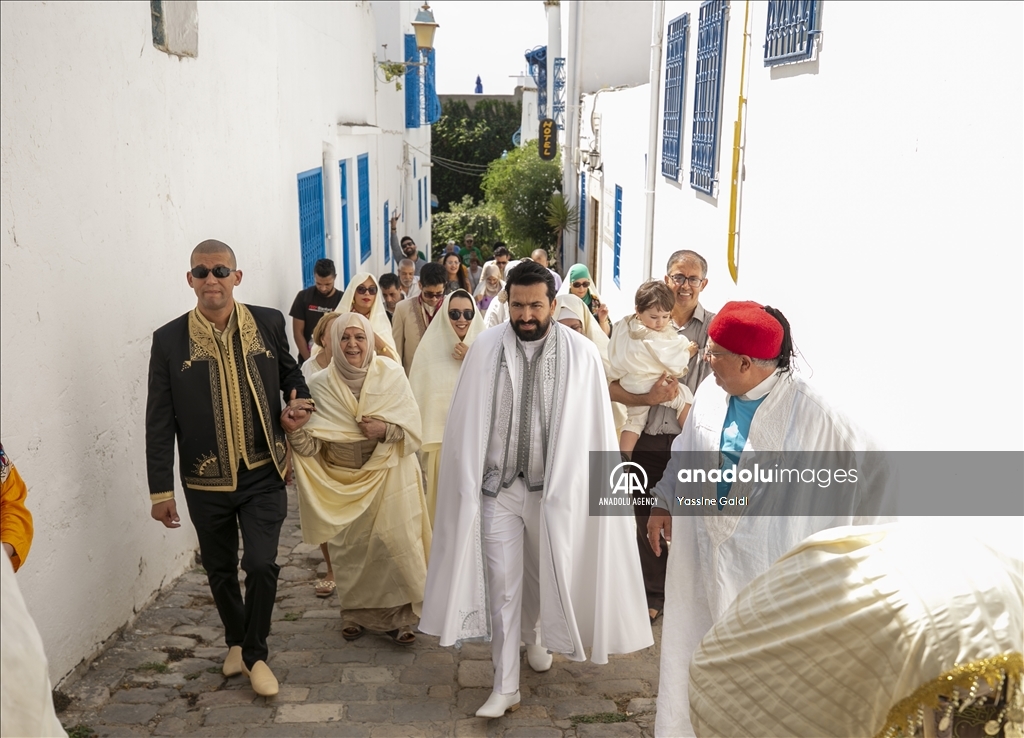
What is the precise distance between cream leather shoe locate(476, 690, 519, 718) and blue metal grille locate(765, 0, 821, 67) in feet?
11.0

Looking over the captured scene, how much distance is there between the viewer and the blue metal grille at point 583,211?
19.6 metres

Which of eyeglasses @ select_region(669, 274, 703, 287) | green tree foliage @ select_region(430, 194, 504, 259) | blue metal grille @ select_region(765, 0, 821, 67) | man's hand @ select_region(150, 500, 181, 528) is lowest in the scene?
green tree foliage @ select_region(430, 194, 504, 259)

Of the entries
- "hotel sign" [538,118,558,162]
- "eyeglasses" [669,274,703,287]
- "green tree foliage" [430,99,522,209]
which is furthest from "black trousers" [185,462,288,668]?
"green tree foliage" [430,99,522,209]

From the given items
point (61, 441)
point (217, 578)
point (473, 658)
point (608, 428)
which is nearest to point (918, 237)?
point (608, 428)

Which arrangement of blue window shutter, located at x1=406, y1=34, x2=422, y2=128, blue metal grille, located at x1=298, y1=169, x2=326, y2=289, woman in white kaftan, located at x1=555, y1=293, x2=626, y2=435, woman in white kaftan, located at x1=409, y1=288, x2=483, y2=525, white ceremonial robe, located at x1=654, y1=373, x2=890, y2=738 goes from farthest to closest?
blue window shutter, located at x1=406, y1=34, x2=422, y2=128, blue metal grille, located at x1=298, y1=169, x2=326, y2=289, woman in white kaftan, located at x1=555, y1=293, x2=626, y2=435, woman in white kaftan, located at x1=409, y1=288, x2=483, y2=525, white ceremonial robe, located at x1=654, y1=373, x2=890, y2=738

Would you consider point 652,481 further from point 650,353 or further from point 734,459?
point 734,459

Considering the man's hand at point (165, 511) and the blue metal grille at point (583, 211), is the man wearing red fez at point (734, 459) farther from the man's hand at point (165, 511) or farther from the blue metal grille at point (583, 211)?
the blue metal grille at point (583, 211)

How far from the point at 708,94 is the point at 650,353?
3022 mm

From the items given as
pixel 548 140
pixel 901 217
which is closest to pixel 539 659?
pixel 901 217

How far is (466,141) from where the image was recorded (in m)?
41.1

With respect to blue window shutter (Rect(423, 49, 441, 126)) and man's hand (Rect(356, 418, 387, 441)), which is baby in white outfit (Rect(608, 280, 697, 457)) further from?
blue window shutter (Rect(423, 49, 441, 126))

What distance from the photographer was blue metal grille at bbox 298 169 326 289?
405 inches

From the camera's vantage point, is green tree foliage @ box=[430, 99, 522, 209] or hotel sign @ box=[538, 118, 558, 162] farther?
green tree foliage @ box=[430, 99, 522, 209]

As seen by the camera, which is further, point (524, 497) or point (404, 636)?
point (404, 636)
